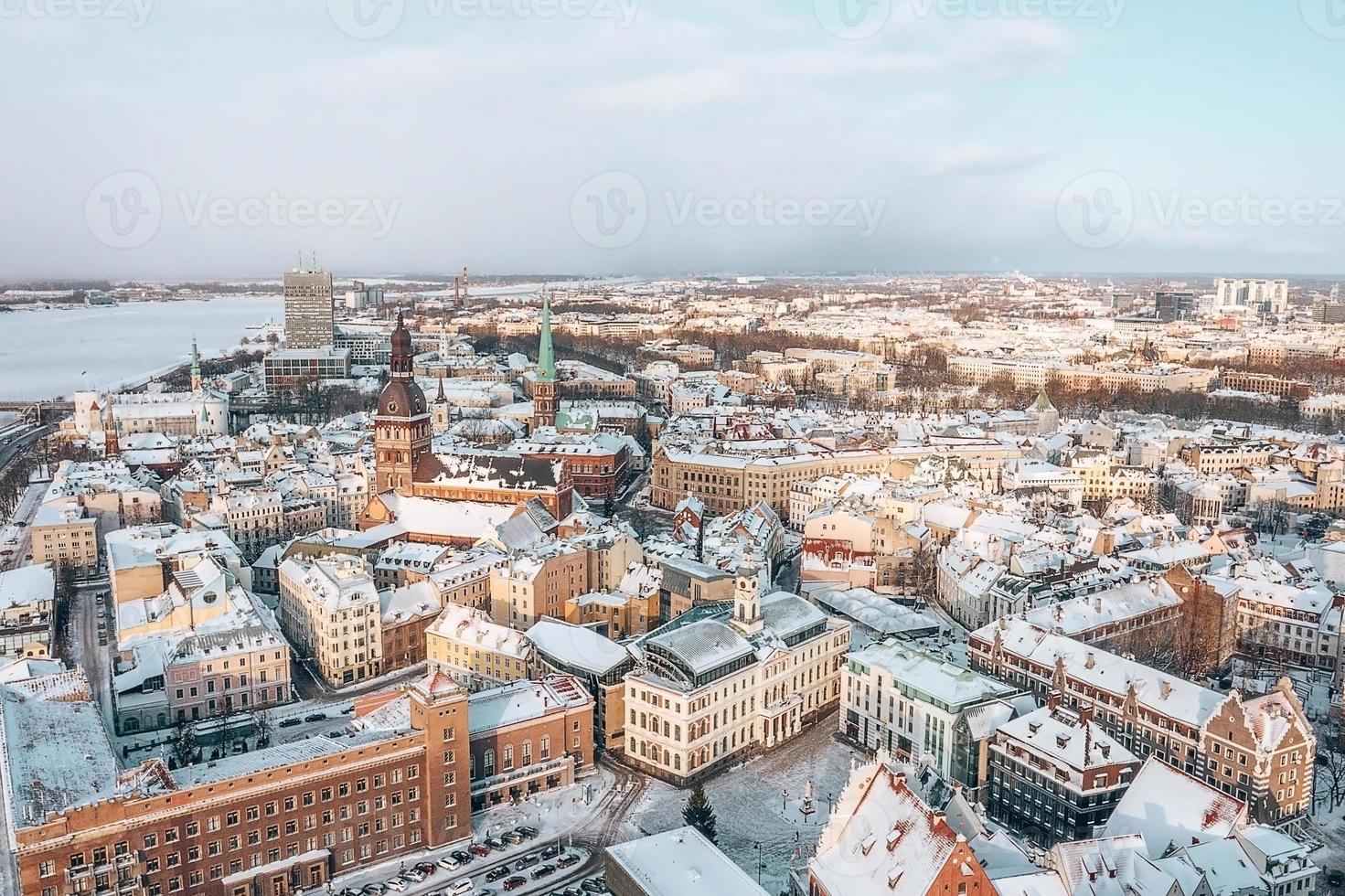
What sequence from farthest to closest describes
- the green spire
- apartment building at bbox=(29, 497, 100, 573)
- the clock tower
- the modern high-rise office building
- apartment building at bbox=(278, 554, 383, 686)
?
the modern high-rise office building < the green spire < the clock tower < apartment building at bbox=(29, 497, 100, 573) < apartment building at bbox=(278, 554, 383, 686)

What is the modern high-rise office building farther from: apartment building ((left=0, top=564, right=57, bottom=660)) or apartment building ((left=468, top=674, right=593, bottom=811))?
apartment building ((left=468, top=674, right=593, bottom=811))

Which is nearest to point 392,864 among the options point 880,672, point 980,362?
point 880,672

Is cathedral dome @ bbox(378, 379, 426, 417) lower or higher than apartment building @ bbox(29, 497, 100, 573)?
higher

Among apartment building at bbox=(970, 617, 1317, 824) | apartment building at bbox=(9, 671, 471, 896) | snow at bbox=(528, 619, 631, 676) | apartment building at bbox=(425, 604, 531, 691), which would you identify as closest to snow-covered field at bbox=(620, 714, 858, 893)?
snow at bbox=(528, 619, 631, 676)

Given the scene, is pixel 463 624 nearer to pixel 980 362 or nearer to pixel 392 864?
pixel 392 864

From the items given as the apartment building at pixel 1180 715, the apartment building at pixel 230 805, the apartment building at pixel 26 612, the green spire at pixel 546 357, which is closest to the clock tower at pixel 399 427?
the apartment building at pixel 26 612

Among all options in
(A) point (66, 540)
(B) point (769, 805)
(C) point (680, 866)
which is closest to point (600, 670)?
(B) point (769, 805)
